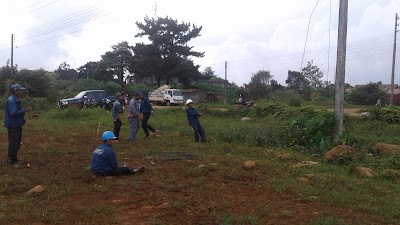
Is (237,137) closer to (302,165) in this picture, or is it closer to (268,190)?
(302,165)

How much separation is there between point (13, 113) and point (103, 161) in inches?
95.0

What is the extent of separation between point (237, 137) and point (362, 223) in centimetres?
824

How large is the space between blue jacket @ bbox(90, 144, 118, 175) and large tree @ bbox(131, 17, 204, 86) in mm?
41397

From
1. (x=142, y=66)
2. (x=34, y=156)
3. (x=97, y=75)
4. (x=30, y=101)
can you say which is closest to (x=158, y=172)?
(x=34, y=156)

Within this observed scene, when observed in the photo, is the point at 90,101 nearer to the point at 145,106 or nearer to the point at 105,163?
the point at 145,106

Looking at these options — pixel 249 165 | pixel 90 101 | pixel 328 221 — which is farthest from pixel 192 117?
pixel 90 101

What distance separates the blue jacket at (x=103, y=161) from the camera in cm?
764

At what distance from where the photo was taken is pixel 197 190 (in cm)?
665

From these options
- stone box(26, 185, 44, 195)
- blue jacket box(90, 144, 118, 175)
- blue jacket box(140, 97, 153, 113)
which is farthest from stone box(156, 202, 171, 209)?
blue jacket box(140, 97, 153, 113)

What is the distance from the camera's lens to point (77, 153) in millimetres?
10836

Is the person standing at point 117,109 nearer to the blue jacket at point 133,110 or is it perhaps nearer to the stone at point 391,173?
the blue jacket at point 133,110

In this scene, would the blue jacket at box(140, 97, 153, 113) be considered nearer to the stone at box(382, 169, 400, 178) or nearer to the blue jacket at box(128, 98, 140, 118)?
the blue jacket at box(128, 98, 140, 118)

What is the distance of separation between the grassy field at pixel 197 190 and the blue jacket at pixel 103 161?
0.61 feet

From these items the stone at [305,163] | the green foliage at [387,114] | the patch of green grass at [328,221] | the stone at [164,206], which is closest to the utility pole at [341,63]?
the stone at [305,163]
